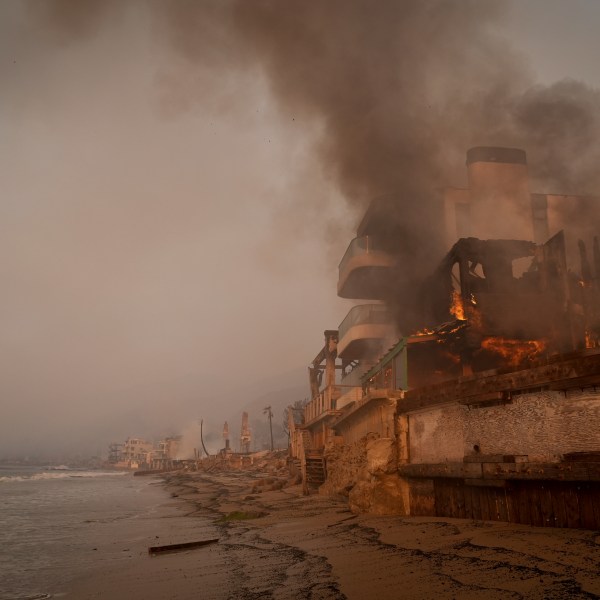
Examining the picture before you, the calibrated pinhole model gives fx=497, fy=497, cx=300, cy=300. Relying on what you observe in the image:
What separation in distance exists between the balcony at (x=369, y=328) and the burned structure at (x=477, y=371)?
0.08 m

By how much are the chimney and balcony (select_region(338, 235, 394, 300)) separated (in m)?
6.45

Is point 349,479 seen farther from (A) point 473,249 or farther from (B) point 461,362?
(A) point 473,249

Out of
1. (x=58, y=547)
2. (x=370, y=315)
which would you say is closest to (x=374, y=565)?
(x=58, y=547)

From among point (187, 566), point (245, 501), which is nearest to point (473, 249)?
point (245, 501)

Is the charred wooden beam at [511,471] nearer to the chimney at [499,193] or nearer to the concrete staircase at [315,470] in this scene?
the concrete staircase at [315,470]

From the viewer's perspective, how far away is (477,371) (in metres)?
20.0

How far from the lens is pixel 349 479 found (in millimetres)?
14961

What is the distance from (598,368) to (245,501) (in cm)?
1565

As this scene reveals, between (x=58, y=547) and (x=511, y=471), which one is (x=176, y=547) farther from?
(x=511, y=471)

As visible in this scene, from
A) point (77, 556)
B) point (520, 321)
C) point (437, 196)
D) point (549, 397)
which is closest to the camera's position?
point (549, 397)

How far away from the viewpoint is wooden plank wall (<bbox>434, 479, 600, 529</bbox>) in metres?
6.51

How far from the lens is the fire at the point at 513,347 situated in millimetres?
19094

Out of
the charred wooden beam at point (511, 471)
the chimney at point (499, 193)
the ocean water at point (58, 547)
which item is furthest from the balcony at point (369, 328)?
the charred wooden beam at point (511, 471)

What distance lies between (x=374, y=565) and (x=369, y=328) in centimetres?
2504
